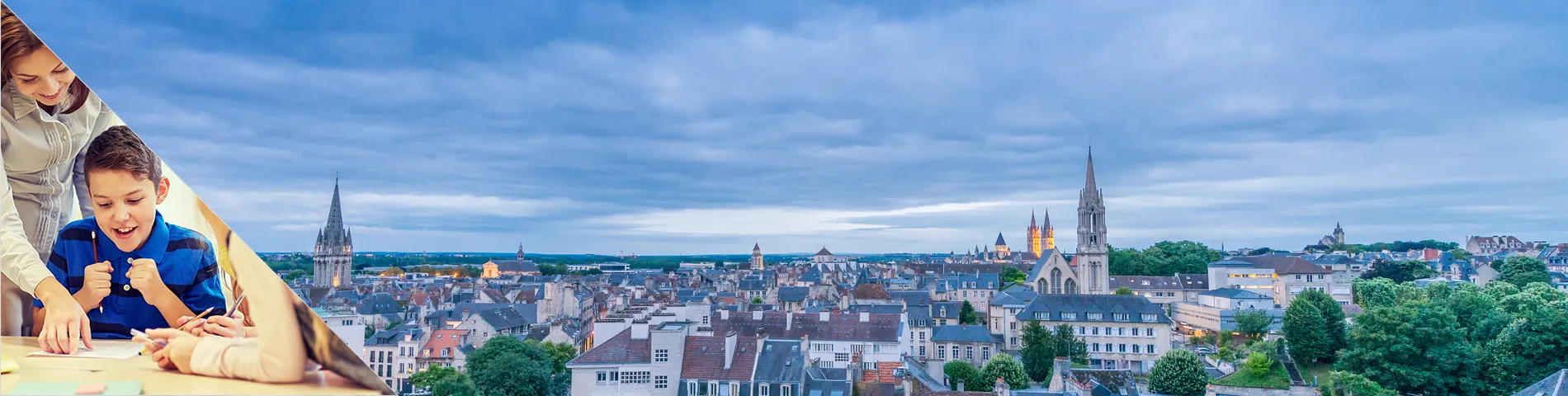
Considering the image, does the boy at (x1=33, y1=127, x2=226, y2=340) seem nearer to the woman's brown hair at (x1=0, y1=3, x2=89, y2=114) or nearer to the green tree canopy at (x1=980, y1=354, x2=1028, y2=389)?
the woman's brown hair at (x1=0, y1=3, x2=89, y2=114)

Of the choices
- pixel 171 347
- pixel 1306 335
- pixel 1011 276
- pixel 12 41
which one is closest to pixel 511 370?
pixel 171 347

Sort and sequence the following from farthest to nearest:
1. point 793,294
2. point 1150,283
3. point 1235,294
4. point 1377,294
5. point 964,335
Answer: point 1150,283, point 793,294, point 1235,294, point 1377,294, point 964,335

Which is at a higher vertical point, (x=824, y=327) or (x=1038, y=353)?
(x=824, y=327)

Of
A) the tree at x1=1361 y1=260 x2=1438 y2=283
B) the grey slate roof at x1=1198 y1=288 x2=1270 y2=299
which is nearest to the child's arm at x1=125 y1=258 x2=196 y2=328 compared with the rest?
the grey slate roof at x1=1198 y1=288 x2=1270 y2=299

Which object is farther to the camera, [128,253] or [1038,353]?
[1038,353]

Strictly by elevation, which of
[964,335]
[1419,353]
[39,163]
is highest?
[39,163]

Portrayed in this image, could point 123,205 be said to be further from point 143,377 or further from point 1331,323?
point 1331,323

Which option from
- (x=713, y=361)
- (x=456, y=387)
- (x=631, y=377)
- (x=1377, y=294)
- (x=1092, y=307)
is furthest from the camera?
(x=1377, y=294)
